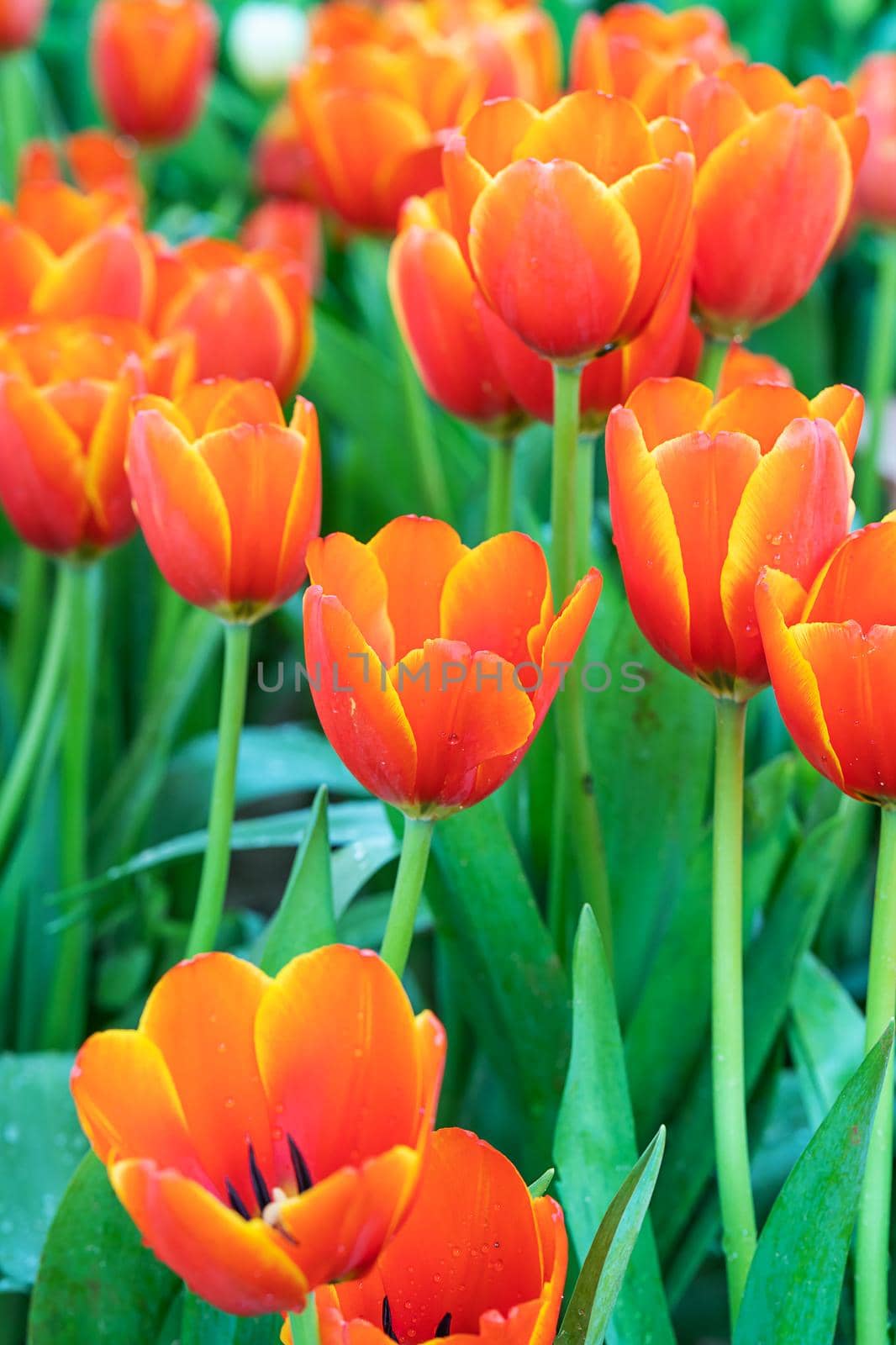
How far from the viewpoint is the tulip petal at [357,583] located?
18.7 inches

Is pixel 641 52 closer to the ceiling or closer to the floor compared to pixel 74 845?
closer to the ceiling

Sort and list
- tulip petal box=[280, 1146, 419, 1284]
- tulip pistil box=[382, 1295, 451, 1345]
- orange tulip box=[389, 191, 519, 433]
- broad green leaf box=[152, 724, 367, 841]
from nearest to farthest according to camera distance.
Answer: tulip petal box=[280, 1146, 419, 1284] < tulip pistil box=[382, 1295, 451, 1345] < orange tulip box=[389, 191, 519, 433] < broad green leaf box=[152, 724, 367, 841]

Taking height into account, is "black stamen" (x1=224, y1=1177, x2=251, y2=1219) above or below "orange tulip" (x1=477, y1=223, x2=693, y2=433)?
below

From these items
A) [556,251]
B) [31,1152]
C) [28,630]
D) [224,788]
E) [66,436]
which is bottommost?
[31,1152]

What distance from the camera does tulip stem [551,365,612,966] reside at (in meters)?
0.56

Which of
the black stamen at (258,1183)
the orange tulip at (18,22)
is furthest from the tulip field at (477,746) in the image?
the orange tulip at (18,22)

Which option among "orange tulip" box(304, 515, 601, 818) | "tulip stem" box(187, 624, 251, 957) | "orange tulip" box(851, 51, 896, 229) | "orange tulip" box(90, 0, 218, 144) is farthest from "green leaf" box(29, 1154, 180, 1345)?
"orange tulip" box(90, 0, 218, 144)

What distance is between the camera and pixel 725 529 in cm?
48

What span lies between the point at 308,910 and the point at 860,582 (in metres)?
0.24

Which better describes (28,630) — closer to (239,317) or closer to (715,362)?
(239,317)

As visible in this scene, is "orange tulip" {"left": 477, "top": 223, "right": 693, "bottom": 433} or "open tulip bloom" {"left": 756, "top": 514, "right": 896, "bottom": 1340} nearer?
"open tulip bloom" {"left": 756, "top": 514, "right": 896, "bottom": 1340}

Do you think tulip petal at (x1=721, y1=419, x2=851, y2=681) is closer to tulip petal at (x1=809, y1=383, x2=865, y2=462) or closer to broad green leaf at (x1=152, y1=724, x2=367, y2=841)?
tulip petal at (x1=809, y1=383, x2=865, y2=462)

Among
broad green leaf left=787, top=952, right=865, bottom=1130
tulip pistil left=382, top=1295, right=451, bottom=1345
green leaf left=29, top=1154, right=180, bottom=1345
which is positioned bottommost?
green leaf left=29, top=1154, right=180, bottom=1345

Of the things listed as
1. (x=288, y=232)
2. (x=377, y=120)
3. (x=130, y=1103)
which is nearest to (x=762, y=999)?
(x=130, y=1103)
